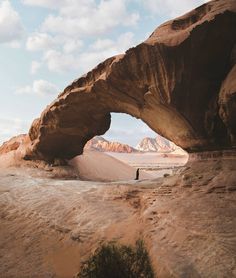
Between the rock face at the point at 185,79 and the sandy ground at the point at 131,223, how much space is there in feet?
2.26

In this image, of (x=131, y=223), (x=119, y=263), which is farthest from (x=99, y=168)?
(x=119, y=263)

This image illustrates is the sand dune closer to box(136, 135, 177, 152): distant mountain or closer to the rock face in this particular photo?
the rock face

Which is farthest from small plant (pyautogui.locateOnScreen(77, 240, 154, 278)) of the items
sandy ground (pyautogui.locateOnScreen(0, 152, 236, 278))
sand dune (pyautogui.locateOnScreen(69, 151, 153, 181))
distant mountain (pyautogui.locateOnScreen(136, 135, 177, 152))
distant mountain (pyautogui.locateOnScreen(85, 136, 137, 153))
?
distant mountain (pyautogui.locateOnScreen(136, 135, 177, 152))

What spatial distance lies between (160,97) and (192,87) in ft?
1.90

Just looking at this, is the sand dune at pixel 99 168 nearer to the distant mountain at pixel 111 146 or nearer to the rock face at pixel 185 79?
the rock face at pixel 185 79

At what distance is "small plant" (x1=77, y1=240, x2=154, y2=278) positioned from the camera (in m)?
4.26

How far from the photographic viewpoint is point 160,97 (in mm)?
5418

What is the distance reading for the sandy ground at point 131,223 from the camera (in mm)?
4113

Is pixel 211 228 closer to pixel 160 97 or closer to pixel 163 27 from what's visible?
pixel 160 97

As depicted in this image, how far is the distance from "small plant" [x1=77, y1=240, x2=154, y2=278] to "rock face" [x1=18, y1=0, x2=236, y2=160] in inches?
83.9

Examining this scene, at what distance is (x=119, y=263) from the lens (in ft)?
14.5

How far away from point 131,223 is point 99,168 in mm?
7171

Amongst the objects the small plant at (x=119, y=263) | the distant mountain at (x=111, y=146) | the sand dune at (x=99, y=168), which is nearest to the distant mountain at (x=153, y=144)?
the distant mountain at (x=111, y=146)

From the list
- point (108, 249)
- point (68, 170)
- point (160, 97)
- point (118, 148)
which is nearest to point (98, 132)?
point (68, 170)
